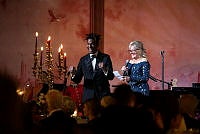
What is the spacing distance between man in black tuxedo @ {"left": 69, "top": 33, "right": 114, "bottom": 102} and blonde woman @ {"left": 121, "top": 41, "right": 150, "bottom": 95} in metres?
0.74

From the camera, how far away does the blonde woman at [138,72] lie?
19.4 feet

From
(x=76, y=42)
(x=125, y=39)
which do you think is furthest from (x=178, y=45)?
(x=76, y=42)

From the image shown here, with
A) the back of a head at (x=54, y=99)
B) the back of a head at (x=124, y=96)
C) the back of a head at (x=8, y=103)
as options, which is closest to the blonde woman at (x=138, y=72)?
the back of a head at (x=54, y=99)

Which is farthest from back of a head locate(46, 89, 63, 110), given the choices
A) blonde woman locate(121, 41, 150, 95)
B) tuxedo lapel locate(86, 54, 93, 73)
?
blonde woman locate(121, 41, 150, 95)

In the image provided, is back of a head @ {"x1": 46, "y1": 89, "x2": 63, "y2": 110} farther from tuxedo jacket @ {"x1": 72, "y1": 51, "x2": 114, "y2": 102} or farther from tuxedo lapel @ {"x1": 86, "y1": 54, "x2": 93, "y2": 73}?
tuxedo lapel @ {"x1": 86, "y1": 54, "x2": 93, "y2": 73}

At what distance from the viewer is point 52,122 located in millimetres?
2410

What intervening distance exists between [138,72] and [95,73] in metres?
0.96

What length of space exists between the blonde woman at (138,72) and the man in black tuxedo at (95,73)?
0.74m

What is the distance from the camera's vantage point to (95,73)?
17.3 ft

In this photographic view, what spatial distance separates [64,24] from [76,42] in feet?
1.85

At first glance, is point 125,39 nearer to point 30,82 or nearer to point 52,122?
point 30,82

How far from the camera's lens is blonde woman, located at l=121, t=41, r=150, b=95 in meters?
5.90

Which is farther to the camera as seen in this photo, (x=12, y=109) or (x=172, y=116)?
(x=172, y=116)

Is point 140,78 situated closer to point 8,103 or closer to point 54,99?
point 54,99
